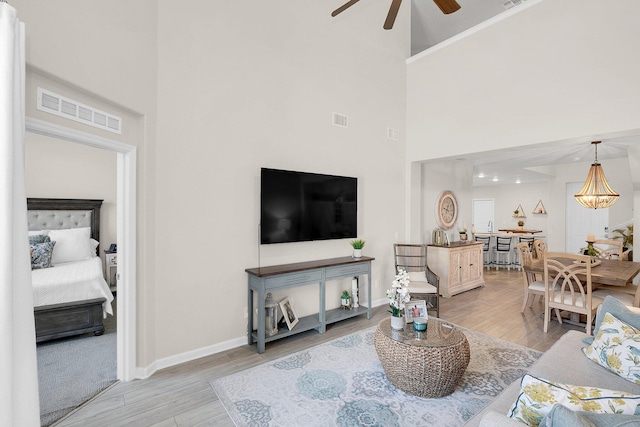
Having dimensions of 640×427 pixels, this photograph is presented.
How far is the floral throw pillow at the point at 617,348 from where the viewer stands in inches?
75.8

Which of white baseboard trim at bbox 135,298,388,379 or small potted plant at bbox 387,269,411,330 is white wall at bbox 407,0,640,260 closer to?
small potted plant at bbox 387,269,411,330

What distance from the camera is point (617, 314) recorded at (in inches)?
90.7

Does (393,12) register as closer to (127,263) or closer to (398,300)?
(398,300)

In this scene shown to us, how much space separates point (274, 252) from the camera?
3.79 metres

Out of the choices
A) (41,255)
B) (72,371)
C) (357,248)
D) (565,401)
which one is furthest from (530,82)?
(41,255)

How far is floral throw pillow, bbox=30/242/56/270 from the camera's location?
416cm

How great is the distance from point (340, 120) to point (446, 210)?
3.31m

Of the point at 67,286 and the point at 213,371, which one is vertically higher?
the point at 67,286

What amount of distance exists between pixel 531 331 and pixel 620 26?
3.70m

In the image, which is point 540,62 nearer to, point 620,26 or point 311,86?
point 620,26

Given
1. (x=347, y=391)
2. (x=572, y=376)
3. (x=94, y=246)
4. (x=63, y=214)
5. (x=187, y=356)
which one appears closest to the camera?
(x=572, y=376)

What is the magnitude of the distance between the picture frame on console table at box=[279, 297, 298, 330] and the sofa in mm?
2339

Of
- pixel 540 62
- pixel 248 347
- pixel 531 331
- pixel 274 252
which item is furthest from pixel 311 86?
pixel 531 331

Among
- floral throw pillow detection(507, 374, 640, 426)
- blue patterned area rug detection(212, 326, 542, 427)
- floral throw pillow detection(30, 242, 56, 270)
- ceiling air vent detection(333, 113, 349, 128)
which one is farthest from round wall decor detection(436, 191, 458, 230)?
floral throw pillow detection(30, 242, 56, 270)
